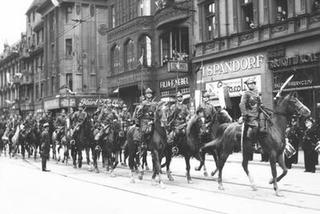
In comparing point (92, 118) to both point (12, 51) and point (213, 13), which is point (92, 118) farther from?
point (12, 51)

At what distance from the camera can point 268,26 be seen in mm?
25688


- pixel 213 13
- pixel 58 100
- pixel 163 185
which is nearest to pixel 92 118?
pixel 163 185

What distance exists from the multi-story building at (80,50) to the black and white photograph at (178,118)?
0.13 meters

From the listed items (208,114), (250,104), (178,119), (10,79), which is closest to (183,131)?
(178,119)

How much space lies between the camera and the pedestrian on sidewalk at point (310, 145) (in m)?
16.0

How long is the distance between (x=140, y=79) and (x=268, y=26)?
43.0 ft

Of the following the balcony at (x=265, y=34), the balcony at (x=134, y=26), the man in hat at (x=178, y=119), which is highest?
the balcony at (x=134, y=26)

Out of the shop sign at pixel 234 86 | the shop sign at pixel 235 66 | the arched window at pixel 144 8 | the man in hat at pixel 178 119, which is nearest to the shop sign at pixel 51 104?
the arched window at pixel 144 8

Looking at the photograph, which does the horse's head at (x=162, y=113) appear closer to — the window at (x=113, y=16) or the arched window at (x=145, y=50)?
the arched window at (x=145, y=50)

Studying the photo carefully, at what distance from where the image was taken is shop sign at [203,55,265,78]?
2664cm

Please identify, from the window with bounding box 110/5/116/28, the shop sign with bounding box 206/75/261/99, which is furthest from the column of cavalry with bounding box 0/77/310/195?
the window with bounding box 110/5/116/28

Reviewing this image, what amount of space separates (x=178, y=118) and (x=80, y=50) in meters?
40.4

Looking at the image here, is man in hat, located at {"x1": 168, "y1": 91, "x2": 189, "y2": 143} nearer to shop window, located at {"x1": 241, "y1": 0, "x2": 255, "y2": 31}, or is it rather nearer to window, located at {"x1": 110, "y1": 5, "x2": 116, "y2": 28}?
shop window, located at {"x1": 241, "y1": 0, "x2": 255, "y2": 31}

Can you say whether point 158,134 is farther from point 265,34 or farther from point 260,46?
point 265,34
